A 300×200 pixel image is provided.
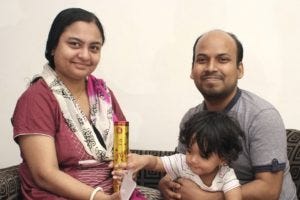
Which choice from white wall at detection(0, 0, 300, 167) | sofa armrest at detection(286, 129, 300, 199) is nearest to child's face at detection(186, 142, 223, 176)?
sofa armrest at detection(286, 129, 300, 199)

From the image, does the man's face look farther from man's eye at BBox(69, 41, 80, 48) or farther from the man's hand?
man's eye at BBox(69, 41, 80, 48)

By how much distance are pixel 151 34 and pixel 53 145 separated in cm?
106

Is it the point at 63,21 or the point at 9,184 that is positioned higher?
the point at 63,21

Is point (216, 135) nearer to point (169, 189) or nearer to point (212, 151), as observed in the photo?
point (212, 151)

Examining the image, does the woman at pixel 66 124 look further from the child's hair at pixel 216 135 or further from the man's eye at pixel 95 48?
the child's hair at pixel 216 135

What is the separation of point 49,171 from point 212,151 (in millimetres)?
603

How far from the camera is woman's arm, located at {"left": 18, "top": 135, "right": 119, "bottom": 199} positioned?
1380 millimetres

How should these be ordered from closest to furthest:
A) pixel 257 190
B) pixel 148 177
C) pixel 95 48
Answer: pixel 257 190 → pixel 95 48 → pixel 148 177

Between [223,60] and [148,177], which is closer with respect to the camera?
[223,60]

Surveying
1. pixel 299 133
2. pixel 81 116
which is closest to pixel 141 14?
pixel 81 116

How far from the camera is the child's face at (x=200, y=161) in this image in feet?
4.70

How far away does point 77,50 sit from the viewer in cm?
152

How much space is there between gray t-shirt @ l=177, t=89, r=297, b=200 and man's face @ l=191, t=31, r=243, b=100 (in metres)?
0.08

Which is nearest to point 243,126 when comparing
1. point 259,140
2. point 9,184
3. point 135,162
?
point 259,140
